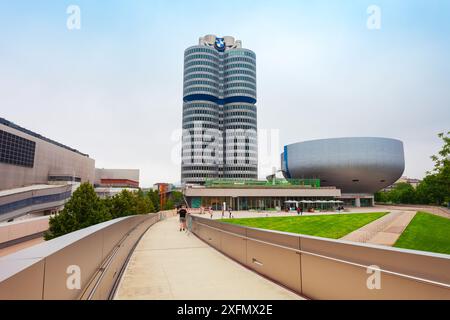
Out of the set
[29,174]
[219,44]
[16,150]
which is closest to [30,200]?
[16,150]

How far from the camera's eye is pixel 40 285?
2395 mm

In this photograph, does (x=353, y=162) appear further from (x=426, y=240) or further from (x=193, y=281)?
(x=193, y=281)

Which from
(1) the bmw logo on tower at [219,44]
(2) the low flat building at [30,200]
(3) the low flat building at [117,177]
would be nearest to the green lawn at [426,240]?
(2) the low flat building at [30,200]

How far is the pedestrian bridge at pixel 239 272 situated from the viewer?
272 cm

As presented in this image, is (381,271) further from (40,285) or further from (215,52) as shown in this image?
(215,52)

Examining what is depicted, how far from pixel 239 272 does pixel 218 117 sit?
13555 cm

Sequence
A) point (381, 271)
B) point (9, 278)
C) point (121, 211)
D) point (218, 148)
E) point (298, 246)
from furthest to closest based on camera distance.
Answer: point (218, 148) < point (121, 211) < point (298, 246) < point (381, 271) < point (9, 278)

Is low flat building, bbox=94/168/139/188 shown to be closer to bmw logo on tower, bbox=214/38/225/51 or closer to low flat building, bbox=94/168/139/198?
low flat building, bbox=94/168/139/198

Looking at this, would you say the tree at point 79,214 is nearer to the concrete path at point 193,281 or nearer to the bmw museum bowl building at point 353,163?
the concrete path at point 193,281

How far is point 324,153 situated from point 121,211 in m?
72.1

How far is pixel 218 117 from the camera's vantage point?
140m

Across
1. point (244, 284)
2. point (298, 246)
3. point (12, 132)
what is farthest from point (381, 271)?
point (12, 132)

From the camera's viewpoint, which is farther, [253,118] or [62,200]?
[253,118]

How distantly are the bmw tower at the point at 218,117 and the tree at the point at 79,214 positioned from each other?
318ft
